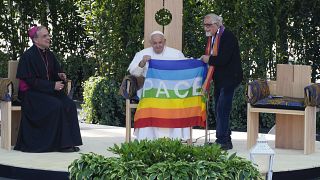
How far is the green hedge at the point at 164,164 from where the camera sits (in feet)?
17.8

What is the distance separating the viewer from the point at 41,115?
9.05 meters

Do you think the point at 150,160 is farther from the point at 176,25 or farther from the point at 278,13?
the point at 278,13

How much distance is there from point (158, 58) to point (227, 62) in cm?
78

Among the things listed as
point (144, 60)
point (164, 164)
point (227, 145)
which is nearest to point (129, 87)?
point (144, 60)

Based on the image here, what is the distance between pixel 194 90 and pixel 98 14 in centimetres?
368

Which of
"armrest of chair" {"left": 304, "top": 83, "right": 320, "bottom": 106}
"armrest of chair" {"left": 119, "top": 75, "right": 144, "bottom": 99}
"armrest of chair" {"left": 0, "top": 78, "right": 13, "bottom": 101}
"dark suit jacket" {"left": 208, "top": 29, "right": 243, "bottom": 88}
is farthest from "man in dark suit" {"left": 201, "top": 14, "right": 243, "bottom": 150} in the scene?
"armrest of chair" {"left": 0, "top": 78, "right": 13, "bottom": 101}

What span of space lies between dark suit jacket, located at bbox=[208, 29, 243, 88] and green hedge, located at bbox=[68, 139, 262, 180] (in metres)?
3.28

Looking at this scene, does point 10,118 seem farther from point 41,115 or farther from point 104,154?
point 104,154

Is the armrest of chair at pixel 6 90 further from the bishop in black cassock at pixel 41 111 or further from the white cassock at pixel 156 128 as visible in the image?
the white cassock at pixel 156 128

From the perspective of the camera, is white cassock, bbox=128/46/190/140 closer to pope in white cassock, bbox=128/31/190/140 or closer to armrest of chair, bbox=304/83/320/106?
pope in white cassock, bbox=128/31/190/140

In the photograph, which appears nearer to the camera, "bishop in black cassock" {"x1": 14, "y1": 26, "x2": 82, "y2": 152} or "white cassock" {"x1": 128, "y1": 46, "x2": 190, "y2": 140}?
"bishop in black cassock" {"x1": 14, "y1": 26, "x2": 82, "y2": 152}

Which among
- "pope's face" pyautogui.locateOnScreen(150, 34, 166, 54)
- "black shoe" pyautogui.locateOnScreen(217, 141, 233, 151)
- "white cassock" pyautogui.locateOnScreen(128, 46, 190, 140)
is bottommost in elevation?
"black shoe" pyautogui.locateOnScreen(217, 141, 233, 151)

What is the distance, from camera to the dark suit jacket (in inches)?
356

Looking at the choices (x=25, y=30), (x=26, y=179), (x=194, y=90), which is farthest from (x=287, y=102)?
(x=25, y=30)
